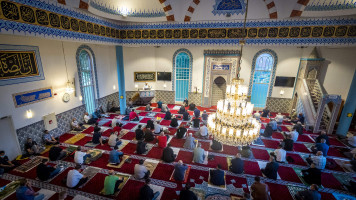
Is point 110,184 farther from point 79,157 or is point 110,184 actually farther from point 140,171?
point 79,157

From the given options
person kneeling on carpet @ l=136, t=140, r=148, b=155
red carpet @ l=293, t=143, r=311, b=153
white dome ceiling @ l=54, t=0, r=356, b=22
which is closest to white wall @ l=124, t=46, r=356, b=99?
white dome ceiling @ l=54, t=0, r=356, b=22

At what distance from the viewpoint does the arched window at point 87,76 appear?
7729 millimetres

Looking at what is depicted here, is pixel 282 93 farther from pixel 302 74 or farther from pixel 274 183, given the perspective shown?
pixel 274 183

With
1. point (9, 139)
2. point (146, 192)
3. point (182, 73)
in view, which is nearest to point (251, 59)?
point (182, 73)

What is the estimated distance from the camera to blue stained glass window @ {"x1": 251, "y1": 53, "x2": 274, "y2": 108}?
31.6 ft

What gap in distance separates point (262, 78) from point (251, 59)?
127cm

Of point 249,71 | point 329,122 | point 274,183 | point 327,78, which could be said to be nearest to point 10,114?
point 274,183

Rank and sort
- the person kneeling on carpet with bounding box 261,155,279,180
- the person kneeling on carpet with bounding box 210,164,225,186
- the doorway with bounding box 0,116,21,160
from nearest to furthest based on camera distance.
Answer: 1. the person kneeling on carpet with bounding box 210,164,225,186
2. the person kneeling on carpet with bounding box 261,155,279,180
3. the doorway with bounding box 0,116,21,160

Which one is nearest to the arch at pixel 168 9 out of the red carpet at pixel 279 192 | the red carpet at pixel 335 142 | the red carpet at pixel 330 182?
the red carpet at pixel 279 192

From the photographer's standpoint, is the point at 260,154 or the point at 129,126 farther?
the point at 129,126

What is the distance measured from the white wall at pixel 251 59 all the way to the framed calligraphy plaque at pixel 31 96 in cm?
478

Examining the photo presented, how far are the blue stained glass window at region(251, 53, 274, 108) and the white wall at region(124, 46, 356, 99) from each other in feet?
1.23

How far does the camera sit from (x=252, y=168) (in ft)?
16.7

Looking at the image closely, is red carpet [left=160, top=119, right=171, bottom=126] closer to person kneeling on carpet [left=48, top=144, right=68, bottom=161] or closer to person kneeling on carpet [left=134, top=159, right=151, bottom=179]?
person kneeling on carpet [left=134, top=159, right=151, bottom=179]
